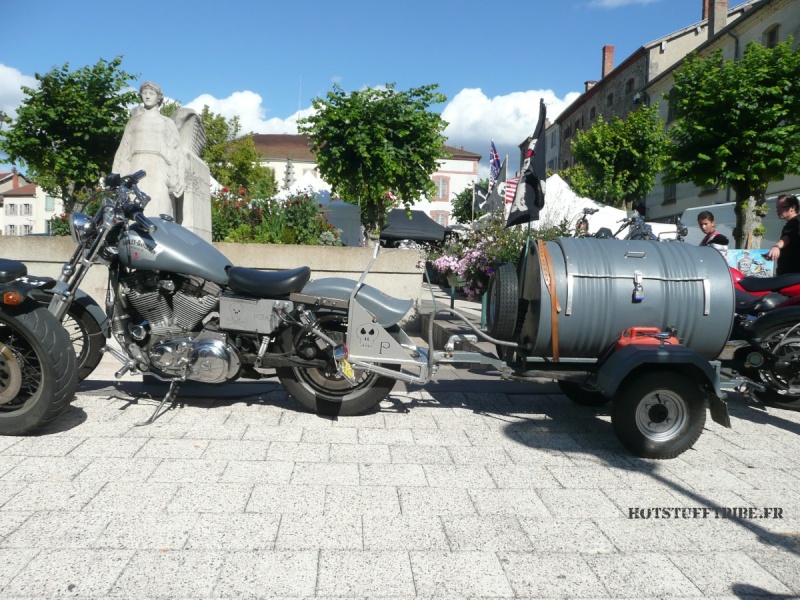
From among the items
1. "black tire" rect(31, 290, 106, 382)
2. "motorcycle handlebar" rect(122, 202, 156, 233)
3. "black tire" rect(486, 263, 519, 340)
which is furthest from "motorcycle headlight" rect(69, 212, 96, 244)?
"black tire" rect(486, 263, 519, 340)

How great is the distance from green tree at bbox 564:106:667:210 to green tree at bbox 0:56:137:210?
20.2m

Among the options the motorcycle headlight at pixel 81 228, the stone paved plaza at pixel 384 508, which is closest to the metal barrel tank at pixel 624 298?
the stone paved plaza at pixel 384 508

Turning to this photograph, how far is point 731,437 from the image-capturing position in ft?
15.5

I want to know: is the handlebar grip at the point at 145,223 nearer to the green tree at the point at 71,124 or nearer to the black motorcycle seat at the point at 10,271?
the black motorcycle seat at the point at 10,271

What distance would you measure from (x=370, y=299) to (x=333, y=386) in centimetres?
70

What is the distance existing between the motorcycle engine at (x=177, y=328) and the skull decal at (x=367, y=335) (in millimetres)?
865

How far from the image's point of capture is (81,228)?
455 centimetres

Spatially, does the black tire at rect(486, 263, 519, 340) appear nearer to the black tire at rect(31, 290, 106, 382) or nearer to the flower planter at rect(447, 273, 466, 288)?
the black tire at rect(31, 290, 106, 382)

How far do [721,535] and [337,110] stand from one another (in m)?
13.7

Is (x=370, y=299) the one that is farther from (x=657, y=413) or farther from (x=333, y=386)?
(x=657, y=413)

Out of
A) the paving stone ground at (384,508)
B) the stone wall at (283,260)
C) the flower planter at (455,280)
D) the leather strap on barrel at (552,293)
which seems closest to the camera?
the paving stone ground at (384,508)

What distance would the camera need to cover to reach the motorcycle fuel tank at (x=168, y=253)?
4469 mm

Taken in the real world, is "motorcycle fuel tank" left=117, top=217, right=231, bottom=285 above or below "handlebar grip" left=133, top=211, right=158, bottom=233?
below

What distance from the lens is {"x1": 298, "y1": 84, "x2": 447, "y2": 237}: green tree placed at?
15359 millimetres
